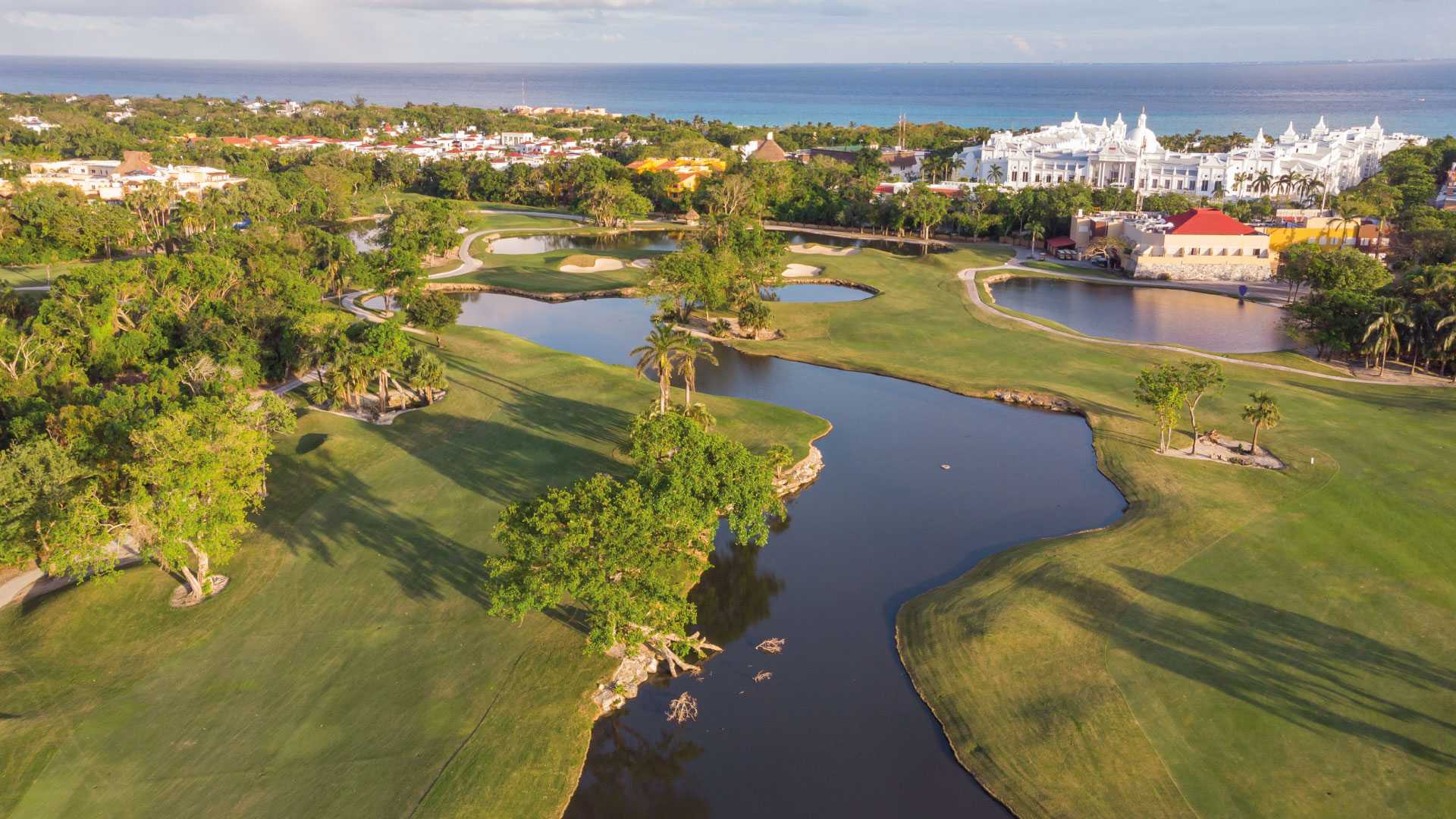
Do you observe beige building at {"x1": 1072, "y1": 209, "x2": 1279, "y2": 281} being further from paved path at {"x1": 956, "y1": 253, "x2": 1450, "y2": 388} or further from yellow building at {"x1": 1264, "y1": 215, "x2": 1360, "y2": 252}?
yellow building at {"x1": 1264, "y1": 215, "x2": 1360, "y2": 252}

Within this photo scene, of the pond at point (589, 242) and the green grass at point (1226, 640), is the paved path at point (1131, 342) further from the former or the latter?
the pond at point (589, 242)

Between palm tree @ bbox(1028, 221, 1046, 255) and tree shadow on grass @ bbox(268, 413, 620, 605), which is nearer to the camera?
tree shadow on grass @ bbox(268, 413, 620, 605)

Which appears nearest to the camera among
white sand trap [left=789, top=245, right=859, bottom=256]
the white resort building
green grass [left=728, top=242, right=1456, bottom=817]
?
green grass [left=728, top=242, right=1456, bottom=817]

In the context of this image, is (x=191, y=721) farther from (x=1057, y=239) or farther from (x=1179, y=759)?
(x=1057, y=239)

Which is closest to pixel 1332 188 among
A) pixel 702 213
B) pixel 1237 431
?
pixel 702 213

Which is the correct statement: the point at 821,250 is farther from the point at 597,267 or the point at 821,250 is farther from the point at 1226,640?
the point at 1226,640

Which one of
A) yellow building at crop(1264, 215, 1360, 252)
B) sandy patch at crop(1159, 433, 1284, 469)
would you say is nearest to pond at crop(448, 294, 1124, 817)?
sandy patch at crop(1159, 433, 1284, 469)
